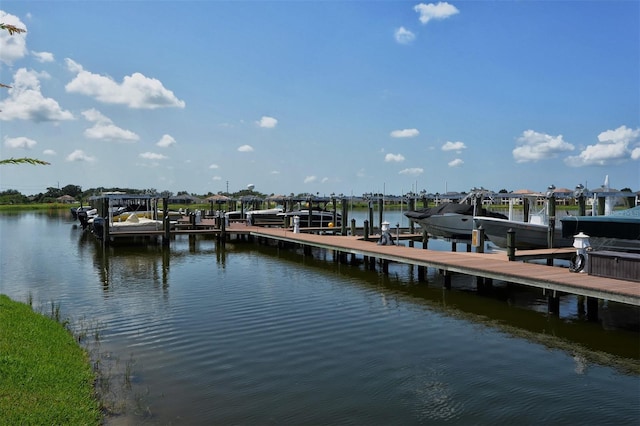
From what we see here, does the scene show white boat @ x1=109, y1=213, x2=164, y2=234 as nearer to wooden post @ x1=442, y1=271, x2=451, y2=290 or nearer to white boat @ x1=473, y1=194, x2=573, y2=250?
white boat @ x1=473, y1=194, x2=573, y2=250

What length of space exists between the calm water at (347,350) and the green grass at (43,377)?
1.62 ft

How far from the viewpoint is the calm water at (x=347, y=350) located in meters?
7.42

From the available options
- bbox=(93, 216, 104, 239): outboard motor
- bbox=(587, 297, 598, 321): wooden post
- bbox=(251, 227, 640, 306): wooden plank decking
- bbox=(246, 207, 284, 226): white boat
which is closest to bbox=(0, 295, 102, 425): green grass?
bbox=(251, 227, 640, 306): wooden plank decking

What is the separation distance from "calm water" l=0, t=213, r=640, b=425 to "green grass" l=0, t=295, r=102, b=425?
495mm

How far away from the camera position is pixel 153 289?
1683 centimetres

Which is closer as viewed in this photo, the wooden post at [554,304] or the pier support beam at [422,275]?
the wooden post at [554,304]

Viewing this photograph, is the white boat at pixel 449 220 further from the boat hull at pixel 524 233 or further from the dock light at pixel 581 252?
the dock light at pixel 581 252

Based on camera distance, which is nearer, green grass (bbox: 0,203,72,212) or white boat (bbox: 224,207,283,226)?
white boat (bbox: 224,207,283,226)

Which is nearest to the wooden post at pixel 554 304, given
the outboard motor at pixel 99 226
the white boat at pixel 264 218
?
the outboard motor at pixel 99 226

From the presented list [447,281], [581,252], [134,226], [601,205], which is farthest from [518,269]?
[134,226]

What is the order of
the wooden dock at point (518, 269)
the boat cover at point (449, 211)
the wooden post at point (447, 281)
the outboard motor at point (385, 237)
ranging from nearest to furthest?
the wooden dock at point (518, 269)
the wooden post at point (447, 281)
the outboard motor at point (385, 237)
the boat cover at point (449, 211)

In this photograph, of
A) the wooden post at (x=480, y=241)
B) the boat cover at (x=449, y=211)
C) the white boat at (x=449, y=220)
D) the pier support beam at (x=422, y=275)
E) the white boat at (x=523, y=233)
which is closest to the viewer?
the pier support beam at (x=422, y=275)

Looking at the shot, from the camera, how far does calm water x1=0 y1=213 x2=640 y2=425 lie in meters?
7.42

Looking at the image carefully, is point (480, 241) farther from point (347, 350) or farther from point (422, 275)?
point (347, 350)
